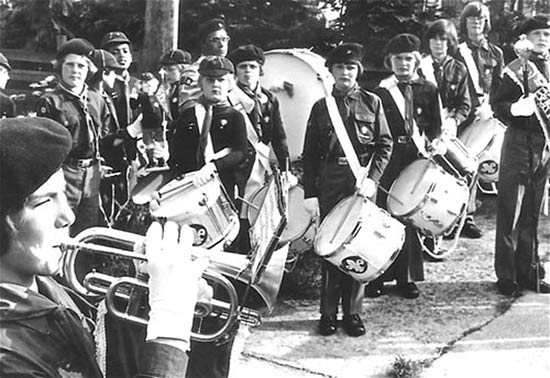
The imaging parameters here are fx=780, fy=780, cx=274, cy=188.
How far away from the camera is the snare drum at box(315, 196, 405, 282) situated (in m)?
4.31

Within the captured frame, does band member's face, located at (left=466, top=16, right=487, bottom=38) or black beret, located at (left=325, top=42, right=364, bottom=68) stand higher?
band member's face, located at (left=466, top=16, right=487, bottom=38)

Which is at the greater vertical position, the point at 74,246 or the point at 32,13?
the point at 32,13

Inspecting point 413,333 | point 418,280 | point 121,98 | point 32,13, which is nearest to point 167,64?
point 121,98

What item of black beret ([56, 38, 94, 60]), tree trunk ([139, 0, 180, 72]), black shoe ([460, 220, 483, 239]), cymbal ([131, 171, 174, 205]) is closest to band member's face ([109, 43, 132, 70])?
tree trunk ([139, 0, 180, 72])

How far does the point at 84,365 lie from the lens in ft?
5.70

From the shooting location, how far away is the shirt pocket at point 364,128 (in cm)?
478

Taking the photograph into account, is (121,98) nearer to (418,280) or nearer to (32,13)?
(32,13)

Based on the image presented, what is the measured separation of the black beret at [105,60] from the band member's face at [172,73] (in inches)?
15.6

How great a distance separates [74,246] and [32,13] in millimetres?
6770

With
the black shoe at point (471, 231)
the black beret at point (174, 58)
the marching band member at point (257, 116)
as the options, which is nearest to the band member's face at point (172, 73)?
the black beret at point (174, 58)

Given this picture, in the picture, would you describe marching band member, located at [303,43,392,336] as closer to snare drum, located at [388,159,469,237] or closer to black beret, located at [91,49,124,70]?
snare drum, located at [388,159,469,237]

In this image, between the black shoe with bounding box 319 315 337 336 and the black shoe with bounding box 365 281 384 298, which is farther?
the black shoe with bounding box 365 281 384 298

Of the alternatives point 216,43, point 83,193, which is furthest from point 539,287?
point 83,193

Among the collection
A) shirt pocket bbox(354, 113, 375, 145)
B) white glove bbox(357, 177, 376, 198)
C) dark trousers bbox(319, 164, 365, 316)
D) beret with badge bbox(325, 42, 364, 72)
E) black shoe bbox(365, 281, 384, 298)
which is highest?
beret with badge bbox(325, 42, 364, 72)
